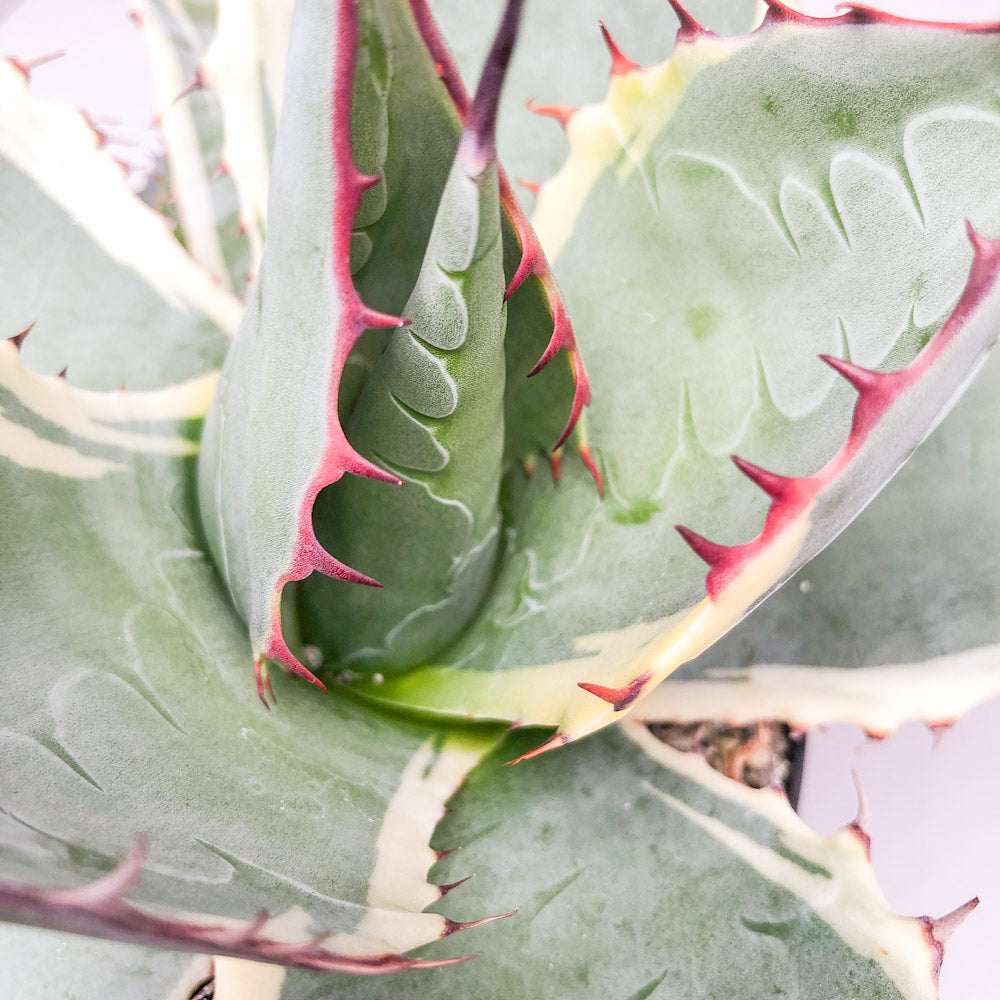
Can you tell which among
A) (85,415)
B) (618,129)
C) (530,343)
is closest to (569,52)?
(618,129)

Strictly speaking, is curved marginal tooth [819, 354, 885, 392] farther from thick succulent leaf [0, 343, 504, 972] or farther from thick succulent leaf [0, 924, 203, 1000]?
thick succulent leaf [0, 924, 203, 1000]

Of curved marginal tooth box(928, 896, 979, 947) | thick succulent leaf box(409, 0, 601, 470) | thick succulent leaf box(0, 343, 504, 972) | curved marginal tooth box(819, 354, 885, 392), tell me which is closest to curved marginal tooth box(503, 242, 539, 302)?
thick succulent leaf box(409, 0, 601, 470)

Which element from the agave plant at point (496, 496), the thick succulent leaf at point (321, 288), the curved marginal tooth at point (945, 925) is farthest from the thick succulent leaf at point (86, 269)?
the curved marginal tooth at point (945, 925)

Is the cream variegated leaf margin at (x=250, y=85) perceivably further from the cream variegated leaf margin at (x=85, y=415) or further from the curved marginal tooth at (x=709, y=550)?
the curved marginal tooth at (x=709, y=550)

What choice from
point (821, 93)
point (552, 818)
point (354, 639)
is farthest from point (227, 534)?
point (821, 93)

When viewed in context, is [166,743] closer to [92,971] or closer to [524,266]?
[92,971]

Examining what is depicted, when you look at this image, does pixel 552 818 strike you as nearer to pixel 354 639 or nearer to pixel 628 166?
pixel 354 639
